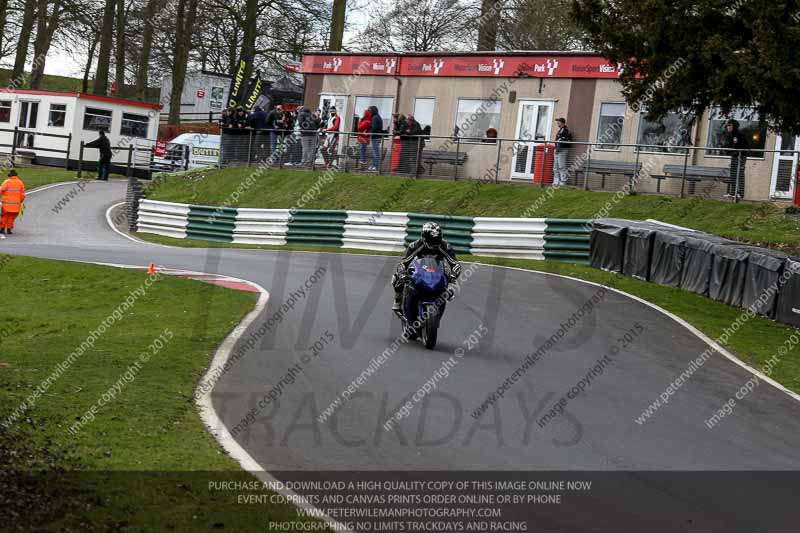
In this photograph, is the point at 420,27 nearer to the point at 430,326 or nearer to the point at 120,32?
the point at 120,32

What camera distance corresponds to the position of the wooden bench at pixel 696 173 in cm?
2658

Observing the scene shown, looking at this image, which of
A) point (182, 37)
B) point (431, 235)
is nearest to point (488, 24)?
point (182, 37)

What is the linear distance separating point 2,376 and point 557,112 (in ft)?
77.6

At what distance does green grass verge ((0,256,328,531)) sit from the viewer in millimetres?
6891

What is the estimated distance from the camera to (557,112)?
32531 millimetres

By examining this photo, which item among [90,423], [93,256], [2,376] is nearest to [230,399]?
[90,423]

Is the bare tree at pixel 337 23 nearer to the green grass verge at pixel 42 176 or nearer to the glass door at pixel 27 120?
the green grass verge at pixel 42 176

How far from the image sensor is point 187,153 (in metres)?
46.9

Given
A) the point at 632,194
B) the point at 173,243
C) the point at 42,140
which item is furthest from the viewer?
the point at 42,140

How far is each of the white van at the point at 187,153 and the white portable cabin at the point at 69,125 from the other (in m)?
0.75

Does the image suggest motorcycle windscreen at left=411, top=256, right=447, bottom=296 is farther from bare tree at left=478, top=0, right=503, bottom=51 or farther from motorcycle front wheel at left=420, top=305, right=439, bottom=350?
bare tree at left=478, top=0, right=503, bottom=51

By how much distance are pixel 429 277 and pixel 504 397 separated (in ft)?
9.24

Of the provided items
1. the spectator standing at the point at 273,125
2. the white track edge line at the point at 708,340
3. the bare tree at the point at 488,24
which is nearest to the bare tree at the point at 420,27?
the bare tree at the point at 488,24

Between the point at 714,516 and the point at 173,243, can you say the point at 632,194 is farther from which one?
the point at 714,516
